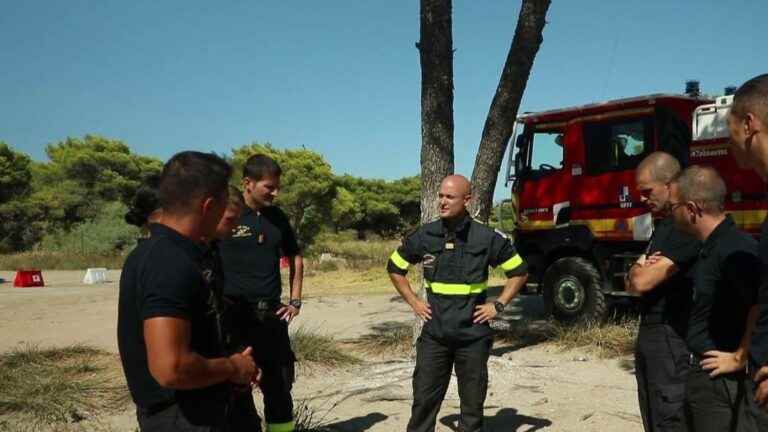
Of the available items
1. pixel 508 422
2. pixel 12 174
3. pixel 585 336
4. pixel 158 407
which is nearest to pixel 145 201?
pixel 158 407

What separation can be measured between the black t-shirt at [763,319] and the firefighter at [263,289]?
2.62 metres

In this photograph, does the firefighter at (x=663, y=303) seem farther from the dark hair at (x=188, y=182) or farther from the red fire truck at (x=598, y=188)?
the red fire truck at (x=598, y=188)

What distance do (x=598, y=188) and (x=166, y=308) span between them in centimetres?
793

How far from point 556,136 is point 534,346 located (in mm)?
3141

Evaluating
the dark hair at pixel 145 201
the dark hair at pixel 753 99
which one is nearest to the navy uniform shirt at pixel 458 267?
the dark hair at pixel 145 201

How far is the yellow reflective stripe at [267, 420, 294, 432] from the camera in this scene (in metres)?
3.96

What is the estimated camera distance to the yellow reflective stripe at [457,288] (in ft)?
13.2

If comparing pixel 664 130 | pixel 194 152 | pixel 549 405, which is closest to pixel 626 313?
pixel 664 130

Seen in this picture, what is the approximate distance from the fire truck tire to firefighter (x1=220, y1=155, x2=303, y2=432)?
583 centimetres

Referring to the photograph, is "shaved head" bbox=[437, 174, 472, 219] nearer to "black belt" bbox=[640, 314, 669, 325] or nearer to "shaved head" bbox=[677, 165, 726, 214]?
"black belt" bbox=[640, 314, 669, 325]

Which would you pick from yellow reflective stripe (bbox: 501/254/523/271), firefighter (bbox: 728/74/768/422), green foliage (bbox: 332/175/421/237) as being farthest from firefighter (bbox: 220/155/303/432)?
green foliage (bbox: 332/175/421/237)

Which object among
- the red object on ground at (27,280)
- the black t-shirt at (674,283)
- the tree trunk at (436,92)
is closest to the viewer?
the black t-shirt at (674,283)

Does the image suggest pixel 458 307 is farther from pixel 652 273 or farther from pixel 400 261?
pixel 652 273

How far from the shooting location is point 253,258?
13.5 ft
